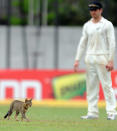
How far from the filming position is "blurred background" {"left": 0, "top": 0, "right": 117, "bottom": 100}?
63.2 feet

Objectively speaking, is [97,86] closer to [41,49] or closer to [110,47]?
[110,47]

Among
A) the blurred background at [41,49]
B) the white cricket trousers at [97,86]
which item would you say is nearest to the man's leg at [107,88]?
the white cricket trousers at [97,86]

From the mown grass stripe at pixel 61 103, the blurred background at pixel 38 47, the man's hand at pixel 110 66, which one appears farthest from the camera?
the blurred background at pixel 38 47

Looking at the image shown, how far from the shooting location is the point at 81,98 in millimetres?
19219

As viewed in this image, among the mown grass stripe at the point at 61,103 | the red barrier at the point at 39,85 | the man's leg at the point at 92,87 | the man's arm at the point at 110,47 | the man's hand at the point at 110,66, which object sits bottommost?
the mown grass stripe at the point at 61,103

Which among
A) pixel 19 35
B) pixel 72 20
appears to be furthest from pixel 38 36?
pixel 72 20

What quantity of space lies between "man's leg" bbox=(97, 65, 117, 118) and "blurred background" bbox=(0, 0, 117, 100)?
7.11 metres

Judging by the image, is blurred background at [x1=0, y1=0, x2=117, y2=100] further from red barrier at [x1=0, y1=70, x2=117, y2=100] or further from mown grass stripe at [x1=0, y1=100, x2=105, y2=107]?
mown grass stripe at [x1=0, y1=100, x2=105, y2=107]

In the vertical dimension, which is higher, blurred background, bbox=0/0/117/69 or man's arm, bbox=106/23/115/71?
man's arm, bbox=106/23/115/71

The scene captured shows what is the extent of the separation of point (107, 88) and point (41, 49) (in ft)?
46.7

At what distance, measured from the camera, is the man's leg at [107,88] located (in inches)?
459

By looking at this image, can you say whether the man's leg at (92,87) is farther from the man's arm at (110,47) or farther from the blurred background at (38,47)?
the blurred background at (38,47)

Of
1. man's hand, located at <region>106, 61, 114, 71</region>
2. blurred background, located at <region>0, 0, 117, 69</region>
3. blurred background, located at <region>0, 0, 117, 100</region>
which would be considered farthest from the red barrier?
man's hand, located at <region>106, 61, 114, 71</region>

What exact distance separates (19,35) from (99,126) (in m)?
16.0
